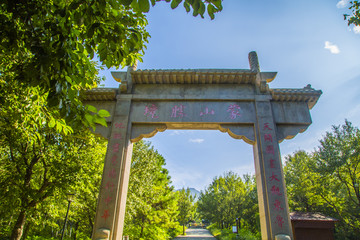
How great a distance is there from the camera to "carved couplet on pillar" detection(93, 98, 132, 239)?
5.31 m

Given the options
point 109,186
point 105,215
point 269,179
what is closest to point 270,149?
point 269,179

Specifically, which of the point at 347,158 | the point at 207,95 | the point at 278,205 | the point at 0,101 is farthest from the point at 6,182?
the point at 347,158

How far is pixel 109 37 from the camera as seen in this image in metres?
2.43

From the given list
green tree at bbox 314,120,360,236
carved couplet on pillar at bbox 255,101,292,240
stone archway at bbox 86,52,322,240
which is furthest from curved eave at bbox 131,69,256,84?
green tree at bbox 314,120,360,236

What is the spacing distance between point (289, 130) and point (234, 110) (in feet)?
5.56

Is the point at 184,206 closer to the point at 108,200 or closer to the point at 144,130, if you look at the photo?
the point at 144,130

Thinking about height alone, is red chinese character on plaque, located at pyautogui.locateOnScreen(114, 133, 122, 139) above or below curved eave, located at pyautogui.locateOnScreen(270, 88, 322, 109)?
below

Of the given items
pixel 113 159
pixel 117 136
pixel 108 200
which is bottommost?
pixel 108 200

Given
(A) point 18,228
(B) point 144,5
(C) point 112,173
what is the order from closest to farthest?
(B) point 144,5 → (C) point 112,173 → (A) point 18,228

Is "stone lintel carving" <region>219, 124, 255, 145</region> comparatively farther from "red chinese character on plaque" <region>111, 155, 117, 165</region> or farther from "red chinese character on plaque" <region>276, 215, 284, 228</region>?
"red chinese character on plaque" <region>111, 155, 117, 165</region>

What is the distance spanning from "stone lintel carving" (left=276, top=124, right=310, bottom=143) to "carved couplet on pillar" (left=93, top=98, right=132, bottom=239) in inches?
173

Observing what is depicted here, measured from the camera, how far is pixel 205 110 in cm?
656

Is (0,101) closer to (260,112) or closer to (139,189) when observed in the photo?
(260,112)

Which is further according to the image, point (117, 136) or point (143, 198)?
point (143, 198)
